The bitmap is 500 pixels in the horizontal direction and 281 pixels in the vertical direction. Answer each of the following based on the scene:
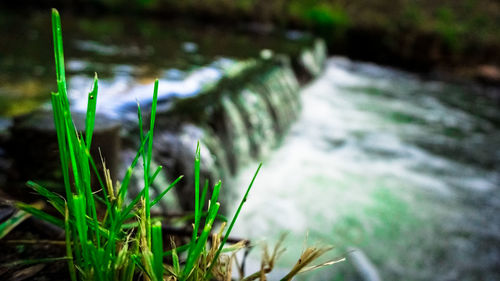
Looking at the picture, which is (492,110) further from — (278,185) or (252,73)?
(278,185)

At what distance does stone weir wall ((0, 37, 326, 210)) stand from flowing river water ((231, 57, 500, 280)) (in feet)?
1.13

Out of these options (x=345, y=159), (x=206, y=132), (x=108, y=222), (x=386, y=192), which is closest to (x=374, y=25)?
(x=345, y=159)

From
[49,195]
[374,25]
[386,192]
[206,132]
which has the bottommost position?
[386,192]

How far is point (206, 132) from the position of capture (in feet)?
12.3

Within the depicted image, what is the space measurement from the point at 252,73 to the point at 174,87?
6.14 ft

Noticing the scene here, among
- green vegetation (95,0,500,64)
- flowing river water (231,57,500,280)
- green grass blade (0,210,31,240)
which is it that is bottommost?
flowing river water (231,57,500,280)

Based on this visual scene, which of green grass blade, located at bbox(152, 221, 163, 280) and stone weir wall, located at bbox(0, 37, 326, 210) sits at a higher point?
green grass blade, located at bbox(152, 221, 163, 280)

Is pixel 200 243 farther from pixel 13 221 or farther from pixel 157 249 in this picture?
pixel 13 221

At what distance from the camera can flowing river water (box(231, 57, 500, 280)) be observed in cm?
357

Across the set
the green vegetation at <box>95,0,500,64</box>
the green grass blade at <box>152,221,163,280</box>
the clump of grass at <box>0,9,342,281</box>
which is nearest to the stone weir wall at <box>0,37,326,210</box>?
the clump of grass at <box>0,9,342,281</box>

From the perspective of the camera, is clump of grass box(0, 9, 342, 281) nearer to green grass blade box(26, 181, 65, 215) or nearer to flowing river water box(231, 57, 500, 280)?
green grass blade box(26, 181, 65, 215)

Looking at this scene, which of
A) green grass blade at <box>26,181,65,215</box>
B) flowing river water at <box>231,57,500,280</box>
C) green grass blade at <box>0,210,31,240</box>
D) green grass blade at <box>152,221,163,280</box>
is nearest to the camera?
green grass blade at <box>152,221,163,280</box>

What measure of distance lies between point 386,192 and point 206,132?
2.44 metres

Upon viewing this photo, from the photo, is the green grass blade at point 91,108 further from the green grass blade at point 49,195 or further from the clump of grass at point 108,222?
the green grass blade at point 49,195
